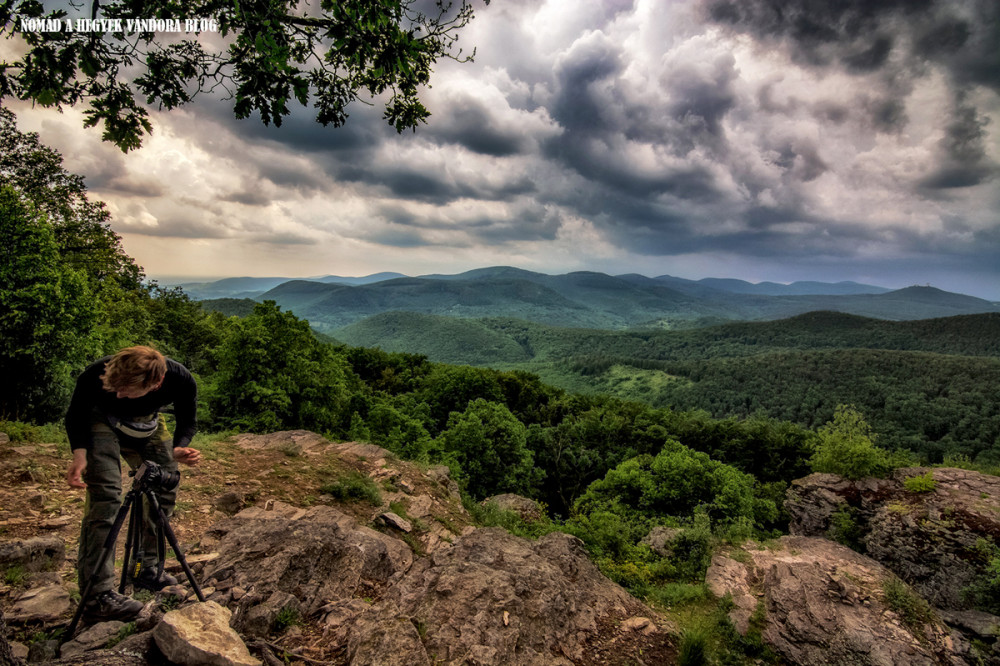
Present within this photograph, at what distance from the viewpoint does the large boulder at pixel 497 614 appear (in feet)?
15.4

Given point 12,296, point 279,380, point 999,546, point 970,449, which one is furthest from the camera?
point 970,449

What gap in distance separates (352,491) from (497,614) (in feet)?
17.1

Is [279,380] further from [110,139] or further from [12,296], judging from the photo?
[110,139]

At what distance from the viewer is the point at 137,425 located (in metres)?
4.17

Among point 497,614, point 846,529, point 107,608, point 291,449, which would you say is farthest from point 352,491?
point 846,529

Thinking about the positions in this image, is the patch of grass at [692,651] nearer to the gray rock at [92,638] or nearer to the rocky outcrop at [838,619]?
the rocky outcrop at [838,619]

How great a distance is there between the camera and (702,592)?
34.9 ft

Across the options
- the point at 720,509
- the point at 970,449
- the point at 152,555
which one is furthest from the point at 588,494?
the point at 970,449

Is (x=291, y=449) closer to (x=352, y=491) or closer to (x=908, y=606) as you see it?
(x=352, y=491)

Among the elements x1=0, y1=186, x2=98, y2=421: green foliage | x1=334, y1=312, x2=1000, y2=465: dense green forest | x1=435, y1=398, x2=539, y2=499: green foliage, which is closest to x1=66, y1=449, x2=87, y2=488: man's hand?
x1=0, y1=186, x2=98, y2=421: green foliage

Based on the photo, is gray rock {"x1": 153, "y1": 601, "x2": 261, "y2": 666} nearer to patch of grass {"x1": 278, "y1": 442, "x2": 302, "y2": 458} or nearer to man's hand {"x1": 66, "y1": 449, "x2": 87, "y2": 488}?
man's hand {"x1": 66, "y1": 449, "x2": 87, "y2": 488}

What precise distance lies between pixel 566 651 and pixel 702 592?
718cm

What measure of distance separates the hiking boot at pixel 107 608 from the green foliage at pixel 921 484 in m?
25.4

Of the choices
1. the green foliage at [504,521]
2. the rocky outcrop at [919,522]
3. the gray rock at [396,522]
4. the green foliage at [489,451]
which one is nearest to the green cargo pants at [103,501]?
the gray rock at [396,522]
